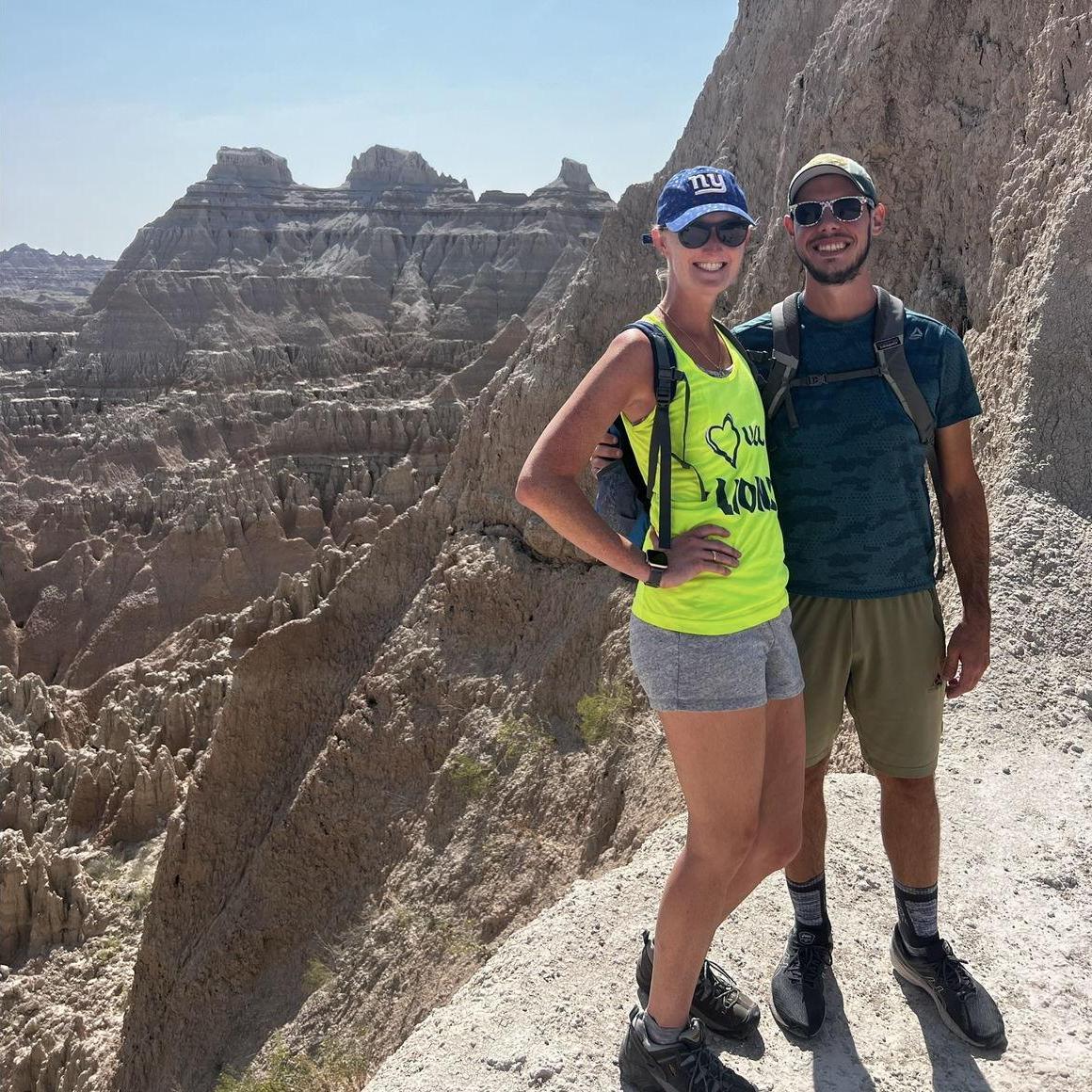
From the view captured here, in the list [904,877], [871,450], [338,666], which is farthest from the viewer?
[338,666]

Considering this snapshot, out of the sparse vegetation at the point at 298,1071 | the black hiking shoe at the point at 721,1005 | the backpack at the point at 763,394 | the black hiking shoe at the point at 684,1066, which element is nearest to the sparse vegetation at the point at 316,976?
the sparse vegetation at the point at 298,1071

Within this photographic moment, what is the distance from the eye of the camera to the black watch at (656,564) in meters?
2.04

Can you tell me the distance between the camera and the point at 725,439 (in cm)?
213

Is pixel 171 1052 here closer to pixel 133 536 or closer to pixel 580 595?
pixel 580 595

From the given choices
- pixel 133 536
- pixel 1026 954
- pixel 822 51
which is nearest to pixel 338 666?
pixel 822 51

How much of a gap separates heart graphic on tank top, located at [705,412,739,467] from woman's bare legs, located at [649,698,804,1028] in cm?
55

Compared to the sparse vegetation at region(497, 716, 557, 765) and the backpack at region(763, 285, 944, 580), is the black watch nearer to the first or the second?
the backpack at region(763, 285, 944, 580)

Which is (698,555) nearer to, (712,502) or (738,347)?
(712,502)

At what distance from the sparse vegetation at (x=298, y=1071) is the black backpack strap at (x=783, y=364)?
4.21 metres

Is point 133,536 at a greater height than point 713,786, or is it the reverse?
point 713,786

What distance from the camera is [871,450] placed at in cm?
247

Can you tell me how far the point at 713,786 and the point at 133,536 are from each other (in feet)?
79.0

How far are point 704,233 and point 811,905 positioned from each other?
5.84 feet

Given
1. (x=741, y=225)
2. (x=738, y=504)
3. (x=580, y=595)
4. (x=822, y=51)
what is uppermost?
(x=822, y=51)
